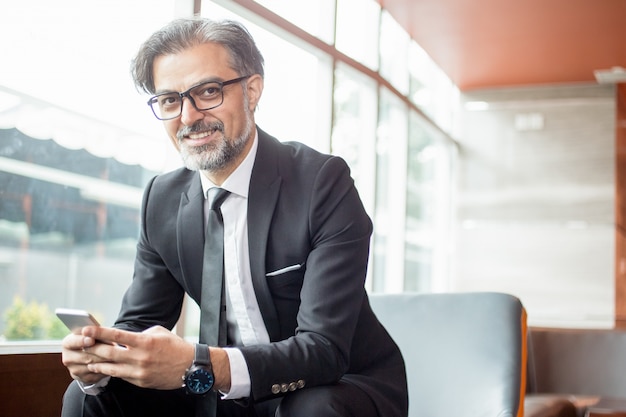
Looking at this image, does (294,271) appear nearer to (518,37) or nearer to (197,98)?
(197,98)

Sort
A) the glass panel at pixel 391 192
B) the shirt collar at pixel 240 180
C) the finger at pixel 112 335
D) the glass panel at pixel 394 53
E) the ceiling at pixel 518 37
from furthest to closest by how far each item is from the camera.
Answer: the glass panel at pixel 391 192, the glass panel at pixel 394 53, the ceiling at pixel 518 37, the shirt collar at pixel 240 180, the finger at pixel 112 335

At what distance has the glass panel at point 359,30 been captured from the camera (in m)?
5.32

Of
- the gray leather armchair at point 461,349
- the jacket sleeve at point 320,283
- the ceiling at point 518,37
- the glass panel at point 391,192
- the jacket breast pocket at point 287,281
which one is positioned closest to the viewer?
the jacket sleeve at point 320,283

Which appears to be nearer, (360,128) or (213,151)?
(213,151)

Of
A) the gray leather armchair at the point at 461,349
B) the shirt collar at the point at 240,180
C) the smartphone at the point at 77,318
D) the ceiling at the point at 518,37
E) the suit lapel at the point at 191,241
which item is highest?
the ceiling at the point at 518,37

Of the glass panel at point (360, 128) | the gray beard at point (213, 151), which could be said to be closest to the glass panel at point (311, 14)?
the glass panel at point (360, 128)

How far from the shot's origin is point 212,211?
5.66ft

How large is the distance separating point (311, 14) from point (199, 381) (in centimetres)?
386

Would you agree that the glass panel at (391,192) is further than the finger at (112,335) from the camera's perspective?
Yes

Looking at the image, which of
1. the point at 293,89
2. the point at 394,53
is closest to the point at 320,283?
the point at 293,89

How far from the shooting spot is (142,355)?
136cm

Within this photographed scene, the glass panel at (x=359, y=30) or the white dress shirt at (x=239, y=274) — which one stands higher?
the glass panel at (x=359, y=30)

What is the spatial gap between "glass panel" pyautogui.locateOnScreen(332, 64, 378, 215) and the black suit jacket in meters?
3.70

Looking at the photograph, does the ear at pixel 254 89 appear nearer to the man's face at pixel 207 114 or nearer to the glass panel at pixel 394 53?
the man's face at pixel 207 114
